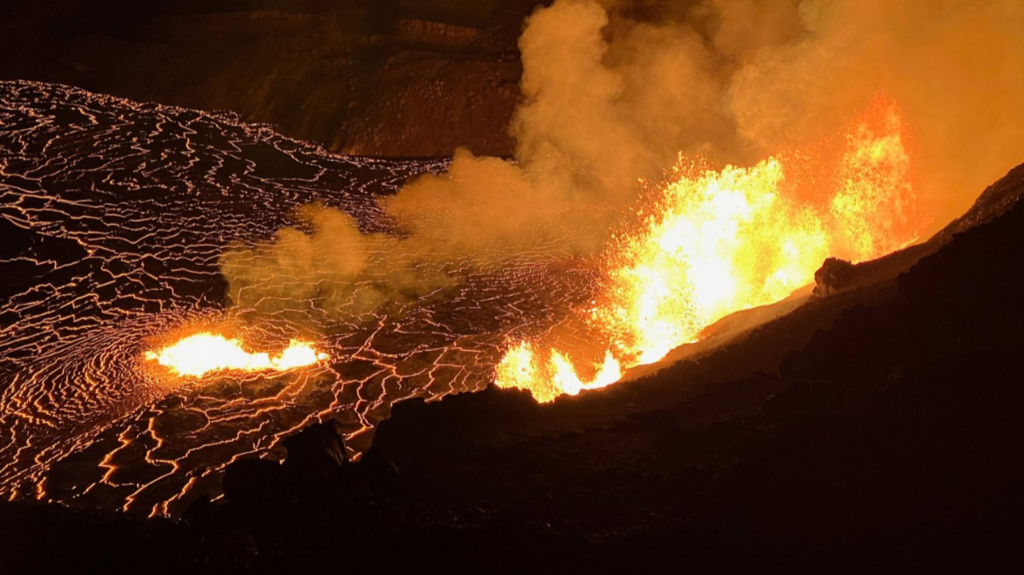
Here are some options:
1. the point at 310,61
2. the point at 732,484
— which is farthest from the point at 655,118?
the point at 732,484

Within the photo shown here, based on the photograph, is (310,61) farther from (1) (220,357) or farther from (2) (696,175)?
(1) (220,357)

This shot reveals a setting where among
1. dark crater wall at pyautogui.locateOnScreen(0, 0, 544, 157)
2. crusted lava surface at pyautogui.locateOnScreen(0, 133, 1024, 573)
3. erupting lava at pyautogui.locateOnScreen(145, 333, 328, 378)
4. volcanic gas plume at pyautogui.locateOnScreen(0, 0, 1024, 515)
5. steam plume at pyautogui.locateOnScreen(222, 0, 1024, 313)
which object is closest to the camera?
crusted lava surface at pyautogui.locateOnScreen(0, 133, 1024, 573)

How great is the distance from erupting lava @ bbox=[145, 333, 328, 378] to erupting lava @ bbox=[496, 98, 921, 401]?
118 inches

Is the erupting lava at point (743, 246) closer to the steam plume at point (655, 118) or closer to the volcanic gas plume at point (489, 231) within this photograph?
the volcanic gas plume at point (489, 231)

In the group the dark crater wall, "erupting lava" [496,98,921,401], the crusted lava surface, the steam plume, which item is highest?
the dark crater wall

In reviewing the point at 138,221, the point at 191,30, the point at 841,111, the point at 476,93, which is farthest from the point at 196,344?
the point at 191,30

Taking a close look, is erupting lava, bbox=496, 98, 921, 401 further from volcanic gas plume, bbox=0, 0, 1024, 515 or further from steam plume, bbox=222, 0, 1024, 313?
steam plume, bbox=222, 0, 1024, 313

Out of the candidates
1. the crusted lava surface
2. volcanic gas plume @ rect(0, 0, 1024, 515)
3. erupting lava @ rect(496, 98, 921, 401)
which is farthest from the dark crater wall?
the crusted lava surface

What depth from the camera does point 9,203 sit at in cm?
1605

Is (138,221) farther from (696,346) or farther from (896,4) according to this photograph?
(896,4)

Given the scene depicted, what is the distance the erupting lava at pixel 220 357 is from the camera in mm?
10312

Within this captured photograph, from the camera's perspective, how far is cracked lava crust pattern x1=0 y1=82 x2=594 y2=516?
8.34m

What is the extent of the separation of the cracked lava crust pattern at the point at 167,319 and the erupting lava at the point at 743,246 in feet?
2.80

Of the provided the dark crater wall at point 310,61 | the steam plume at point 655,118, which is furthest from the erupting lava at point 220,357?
the dark crater wall at point 310,61
